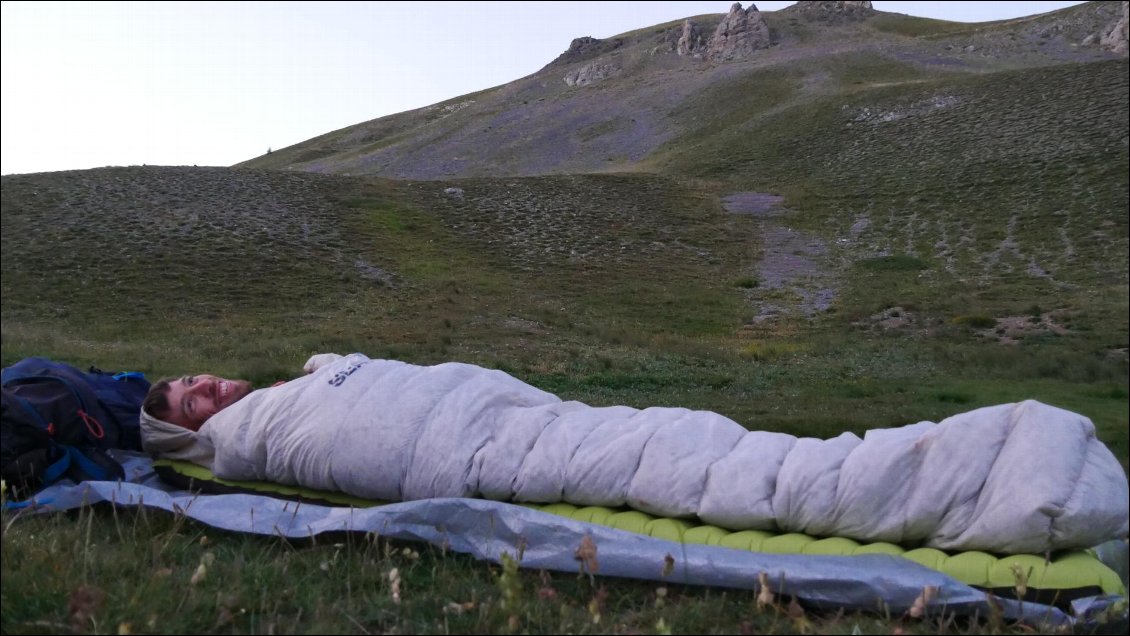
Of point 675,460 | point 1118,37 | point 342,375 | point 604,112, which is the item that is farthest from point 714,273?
point 604,112

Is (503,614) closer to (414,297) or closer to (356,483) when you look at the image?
(356,483)

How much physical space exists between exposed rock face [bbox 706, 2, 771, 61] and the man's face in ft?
169

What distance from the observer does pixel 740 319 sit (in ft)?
10.7

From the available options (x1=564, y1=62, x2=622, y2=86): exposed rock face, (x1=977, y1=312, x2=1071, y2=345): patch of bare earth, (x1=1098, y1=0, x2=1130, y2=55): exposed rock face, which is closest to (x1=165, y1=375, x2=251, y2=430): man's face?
(x1=977, y1=312, x2=1071, y2=345): patch of bare earth

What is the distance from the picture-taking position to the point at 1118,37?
3.26 m

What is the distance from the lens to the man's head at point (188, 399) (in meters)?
3.57

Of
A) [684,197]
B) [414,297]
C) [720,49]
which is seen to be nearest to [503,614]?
[414,297]

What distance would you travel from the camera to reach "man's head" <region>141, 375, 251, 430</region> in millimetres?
3570

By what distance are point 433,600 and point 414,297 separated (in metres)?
A: 1.75

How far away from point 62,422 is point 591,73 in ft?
179

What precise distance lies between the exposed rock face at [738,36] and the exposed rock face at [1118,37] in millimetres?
50575

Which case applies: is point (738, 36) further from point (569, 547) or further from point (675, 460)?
point (569, 547)

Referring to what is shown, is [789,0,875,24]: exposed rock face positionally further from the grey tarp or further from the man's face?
the grey tarp

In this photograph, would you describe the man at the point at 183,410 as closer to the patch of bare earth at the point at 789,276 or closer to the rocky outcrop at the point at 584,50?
the patch of bare earth at the point at 789,276
